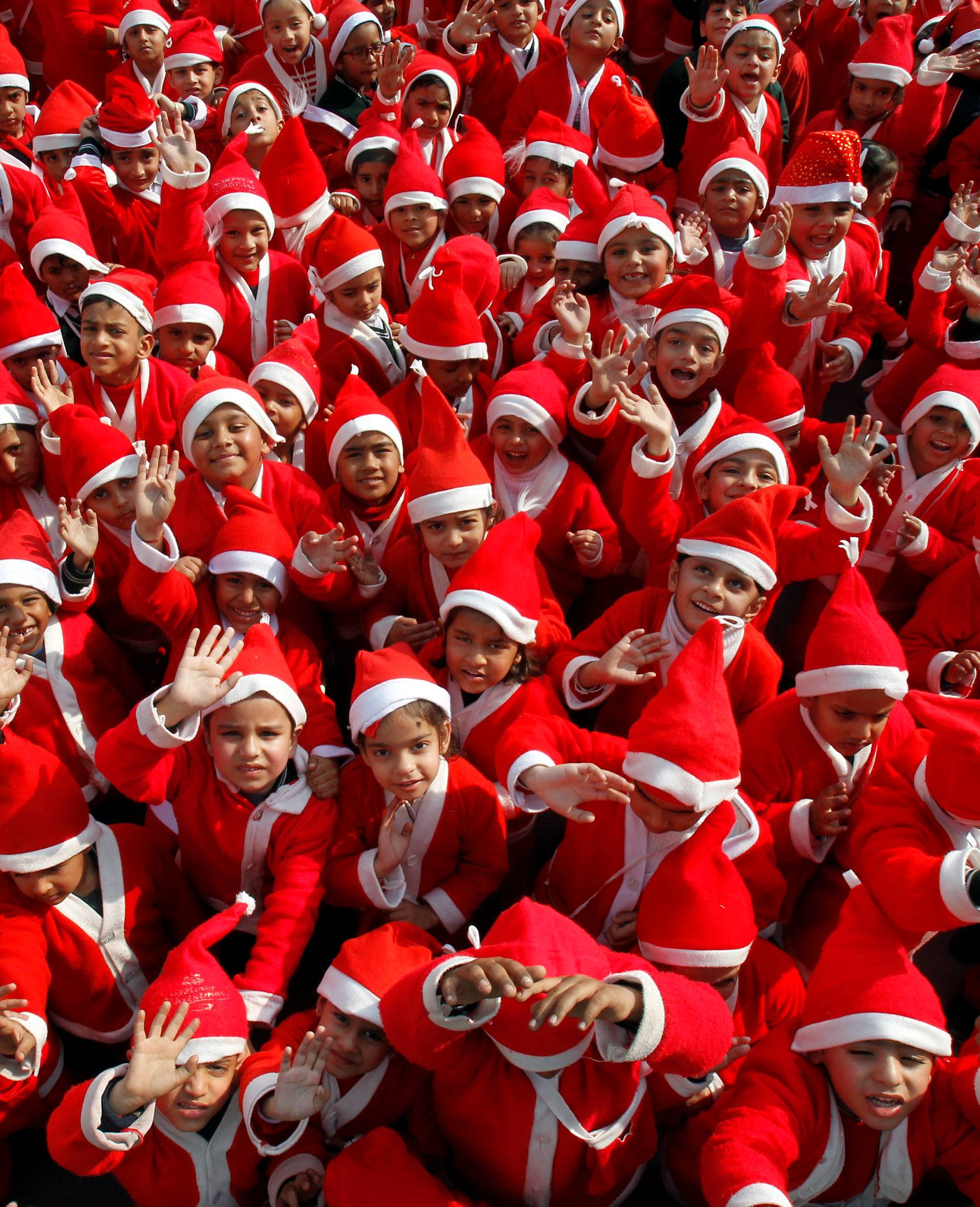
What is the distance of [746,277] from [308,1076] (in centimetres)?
306

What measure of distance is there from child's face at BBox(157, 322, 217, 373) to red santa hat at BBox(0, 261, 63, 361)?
1.09 feet

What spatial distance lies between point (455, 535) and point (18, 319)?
6.67ft

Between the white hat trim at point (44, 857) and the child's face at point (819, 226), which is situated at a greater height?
the child's face at point (819, 226)

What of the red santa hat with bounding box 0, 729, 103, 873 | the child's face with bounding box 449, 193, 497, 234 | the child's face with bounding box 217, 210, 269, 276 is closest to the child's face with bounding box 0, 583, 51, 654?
the red santa hat with bounding box 0, 729, 103, 873

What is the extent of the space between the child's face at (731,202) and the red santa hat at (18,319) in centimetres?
264

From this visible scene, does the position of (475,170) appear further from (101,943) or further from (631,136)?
(101,943)

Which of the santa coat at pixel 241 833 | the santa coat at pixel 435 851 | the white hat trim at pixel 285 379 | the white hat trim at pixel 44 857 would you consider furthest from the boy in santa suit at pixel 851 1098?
the white hat trim at pixel 285 379

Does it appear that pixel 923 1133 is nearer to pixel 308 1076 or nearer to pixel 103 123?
pixel 308 1076

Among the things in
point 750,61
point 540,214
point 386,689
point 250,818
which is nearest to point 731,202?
point 540,214

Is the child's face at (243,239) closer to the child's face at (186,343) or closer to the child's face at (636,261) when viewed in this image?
the child's face at (186,343)

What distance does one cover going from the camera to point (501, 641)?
112 inches

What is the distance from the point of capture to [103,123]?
198 inches

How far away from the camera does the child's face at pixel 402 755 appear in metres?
2.54

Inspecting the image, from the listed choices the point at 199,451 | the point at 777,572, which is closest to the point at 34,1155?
the point at 199,451
